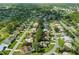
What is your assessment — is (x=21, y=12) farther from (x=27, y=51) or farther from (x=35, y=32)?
(x=27, y=51)

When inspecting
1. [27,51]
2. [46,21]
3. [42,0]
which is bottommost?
[27,51]

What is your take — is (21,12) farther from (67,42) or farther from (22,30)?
(67,42)

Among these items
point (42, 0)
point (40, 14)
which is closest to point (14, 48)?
point (40, 14)

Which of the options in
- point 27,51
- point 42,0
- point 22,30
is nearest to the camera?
point 27,51

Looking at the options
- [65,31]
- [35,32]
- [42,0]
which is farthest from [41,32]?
[42,0]

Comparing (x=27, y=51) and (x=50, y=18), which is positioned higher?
(x=50, y=18)

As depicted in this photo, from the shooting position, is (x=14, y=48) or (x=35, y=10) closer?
(x=14, y=48)

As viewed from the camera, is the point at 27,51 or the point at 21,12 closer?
the point at 27,51

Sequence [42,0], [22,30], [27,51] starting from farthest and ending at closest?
[42,0], [22,30], [27,51]

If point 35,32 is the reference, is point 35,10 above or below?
above
